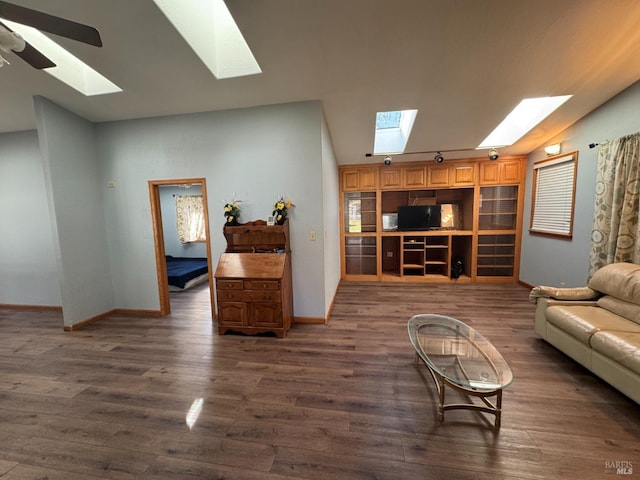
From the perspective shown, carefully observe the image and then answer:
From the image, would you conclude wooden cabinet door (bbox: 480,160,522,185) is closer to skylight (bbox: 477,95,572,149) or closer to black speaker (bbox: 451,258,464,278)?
skylight (bbox: 477,95,572,149)

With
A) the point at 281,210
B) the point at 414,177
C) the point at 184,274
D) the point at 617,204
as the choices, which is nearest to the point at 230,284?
the point at 281,210

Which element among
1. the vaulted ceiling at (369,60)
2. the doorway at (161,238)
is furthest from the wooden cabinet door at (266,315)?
the vaulted ceiling at (369,60)

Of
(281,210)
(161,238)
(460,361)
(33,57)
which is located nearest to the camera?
(33,57)

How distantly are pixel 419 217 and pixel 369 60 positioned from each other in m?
3.35

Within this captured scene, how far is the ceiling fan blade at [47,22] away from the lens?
131 centimetres

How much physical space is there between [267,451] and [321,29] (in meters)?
3.18

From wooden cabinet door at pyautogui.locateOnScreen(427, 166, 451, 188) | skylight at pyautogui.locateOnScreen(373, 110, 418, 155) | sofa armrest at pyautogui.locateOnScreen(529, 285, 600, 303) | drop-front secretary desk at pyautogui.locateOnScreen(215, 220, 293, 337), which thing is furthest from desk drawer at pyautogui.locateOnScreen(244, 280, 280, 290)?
wooden cabinet door at pyautogui.locateOnScreen(427, 166, 451, 188)

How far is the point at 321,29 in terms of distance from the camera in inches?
81.8

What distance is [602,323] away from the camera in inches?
86.7

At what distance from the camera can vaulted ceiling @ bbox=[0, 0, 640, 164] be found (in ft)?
6.41

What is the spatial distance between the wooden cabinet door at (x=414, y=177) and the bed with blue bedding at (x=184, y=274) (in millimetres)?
4452

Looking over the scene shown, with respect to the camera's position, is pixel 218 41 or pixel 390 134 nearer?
pixel 218 41

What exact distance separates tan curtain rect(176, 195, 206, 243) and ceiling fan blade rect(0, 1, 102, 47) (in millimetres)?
5435

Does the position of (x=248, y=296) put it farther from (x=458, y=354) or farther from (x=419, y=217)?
(x=419, y=217)
